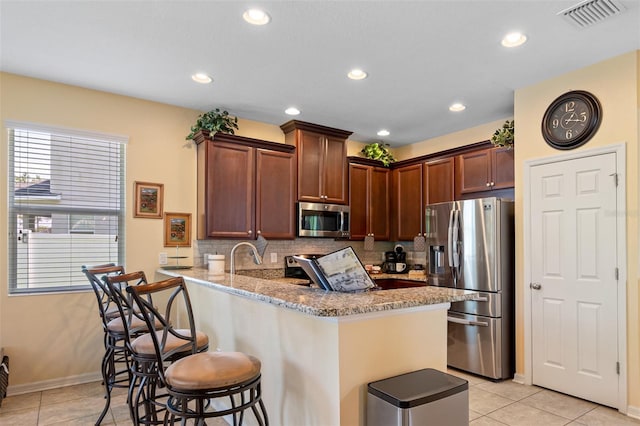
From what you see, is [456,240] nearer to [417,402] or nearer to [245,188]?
[245,188]

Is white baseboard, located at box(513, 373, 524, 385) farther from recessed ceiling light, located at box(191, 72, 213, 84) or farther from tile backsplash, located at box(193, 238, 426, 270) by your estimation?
recessed ceiling light, located at box(191, 72, 213, 84)

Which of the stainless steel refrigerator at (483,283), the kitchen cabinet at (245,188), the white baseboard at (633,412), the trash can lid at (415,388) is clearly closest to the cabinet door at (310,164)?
the kitchen cabinet at (245,188)

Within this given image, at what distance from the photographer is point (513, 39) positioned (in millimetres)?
2826

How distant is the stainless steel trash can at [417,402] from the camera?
167 centimetres

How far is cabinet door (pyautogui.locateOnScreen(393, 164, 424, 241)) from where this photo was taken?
206 inches

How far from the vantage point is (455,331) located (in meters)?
4.14

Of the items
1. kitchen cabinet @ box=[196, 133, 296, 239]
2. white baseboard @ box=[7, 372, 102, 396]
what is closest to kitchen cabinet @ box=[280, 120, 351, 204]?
kitchen cabinet @ box=[196, 133, 296, 239]

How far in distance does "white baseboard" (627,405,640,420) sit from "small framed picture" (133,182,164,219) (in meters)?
4.33

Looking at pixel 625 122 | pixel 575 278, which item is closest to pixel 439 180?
pixel 575 278

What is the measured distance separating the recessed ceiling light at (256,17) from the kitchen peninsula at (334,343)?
5.62ft

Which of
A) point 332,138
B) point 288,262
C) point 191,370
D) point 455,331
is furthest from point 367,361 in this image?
point 332,138

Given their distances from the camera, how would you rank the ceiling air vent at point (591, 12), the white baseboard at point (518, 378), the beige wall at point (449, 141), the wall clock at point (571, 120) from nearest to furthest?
the ceiling air vent at point (591, 12), the wall clock at point (571, 120), the white baseboard at point (518, 378), the beige wall at point (449, 141)

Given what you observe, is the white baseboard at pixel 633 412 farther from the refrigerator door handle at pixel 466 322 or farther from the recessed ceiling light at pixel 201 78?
the recessed ceiling light at pixel 201 78

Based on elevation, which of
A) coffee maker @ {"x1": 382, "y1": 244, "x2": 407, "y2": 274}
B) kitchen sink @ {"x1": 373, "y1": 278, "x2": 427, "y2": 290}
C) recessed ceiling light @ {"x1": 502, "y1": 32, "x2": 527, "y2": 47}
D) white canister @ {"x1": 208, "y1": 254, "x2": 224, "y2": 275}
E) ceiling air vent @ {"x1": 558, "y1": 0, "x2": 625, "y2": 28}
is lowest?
kitchen sink @ {"x1": 373, "y1": 278, "x2": 427, "y2": 290}
